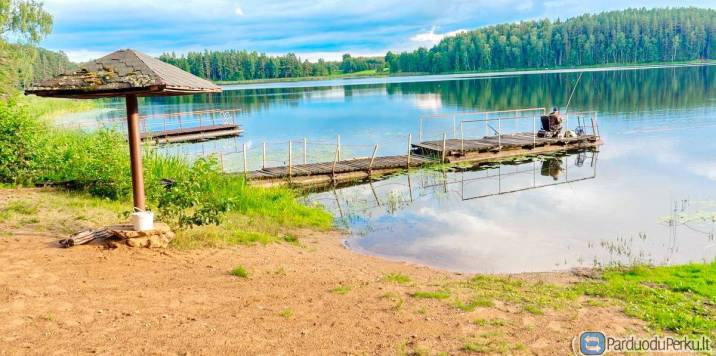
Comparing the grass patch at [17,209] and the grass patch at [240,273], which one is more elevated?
the grass patch at [17,209]

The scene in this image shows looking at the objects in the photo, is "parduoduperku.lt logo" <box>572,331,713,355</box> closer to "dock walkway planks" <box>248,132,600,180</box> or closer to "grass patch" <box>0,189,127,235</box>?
"grass patch" <box>0,189,127,235</box>

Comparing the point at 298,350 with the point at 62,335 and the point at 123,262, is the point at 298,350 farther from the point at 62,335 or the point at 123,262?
the point at 123,262

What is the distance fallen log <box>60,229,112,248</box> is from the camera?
834 centimetres

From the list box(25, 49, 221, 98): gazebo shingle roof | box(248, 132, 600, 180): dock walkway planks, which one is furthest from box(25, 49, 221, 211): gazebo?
box(248, 132, 600, 180): dock walkway planks

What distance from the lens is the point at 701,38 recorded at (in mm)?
115562

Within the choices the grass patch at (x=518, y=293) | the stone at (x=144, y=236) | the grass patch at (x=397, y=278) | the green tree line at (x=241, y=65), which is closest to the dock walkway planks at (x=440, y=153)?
the stone at (x=144, y=236)

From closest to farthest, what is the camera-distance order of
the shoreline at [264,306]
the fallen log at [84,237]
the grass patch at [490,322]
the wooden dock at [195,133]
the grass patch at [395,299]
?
the shoreline at [264,306], the grass patch at [490,322], the grass patch at [395,299], the fallen log at [84,237], the wooden dock at [195,133]

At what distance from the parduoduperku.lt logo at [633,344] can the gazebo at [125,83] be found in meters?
5.97

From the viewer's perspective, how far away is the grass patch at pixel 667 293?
6.23 meters

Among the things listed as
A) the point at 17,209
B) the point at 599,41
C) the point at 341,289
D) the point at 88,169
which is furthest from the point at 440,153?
the point at 599,41

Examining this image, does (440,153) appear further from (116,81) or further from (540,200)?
(116,81)

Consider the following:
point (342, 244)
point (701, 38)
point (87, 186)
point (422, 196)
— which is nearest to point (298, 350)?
point (342, 244)

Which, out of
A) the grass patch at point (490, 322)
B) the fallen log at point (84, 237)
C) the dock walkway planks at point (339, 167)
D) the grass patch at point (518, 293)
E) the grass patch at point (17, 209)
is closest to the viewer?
the grass patch at point (490, 322)

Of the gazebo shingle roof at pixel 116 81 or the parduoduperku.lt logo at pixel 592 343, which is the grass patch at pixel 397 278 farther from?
the gazebo shingle roof at pixel 116 81
